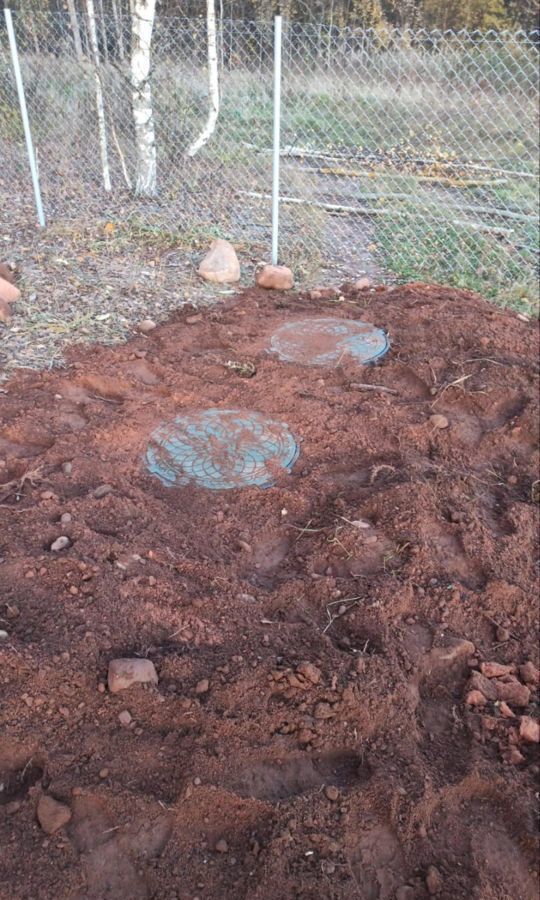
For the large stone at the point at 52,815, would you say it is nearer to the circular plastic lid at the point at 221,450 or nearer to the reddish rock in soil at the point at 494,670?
the reddish rock in soil at the point at 494,670

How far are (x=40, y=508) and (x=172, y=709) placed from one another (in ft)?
3.84

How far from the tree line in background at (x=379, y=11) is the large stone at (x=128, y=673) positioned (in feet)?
38.3

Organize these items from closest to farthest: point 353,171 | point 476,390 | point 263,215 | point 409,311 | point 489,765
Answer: point 489,765
point 476,390
point 409,311
point 263,215
point 353,171

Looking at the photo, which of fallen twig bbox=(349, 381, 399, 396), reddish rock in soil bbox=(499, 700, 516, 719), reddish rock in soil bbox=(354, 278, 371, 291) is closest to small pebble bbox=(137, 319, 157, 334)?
fallen twig bbox=(349, 381, 399, 396)

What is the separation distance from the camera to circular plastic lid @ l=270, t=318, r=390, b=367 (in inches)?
168

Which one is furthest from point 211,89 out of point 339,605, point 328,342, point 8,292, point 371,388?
point 339,605

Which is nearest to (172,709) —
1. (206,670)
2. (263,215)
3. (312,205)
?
(206,670)

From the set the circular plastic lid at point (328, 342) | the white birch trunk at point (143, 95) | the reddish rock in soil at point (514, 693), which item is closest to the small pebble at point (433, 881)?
the reddish rock in soil at point (514, 693)

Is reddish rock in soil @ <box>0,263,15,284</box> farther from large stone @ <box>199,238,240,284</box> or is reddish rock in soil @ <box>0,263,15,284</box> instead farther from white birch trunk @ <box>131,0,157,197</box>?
white birch trunk @ <box>131,0,157,197</box>

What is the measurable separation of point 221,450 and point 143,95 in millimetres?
4696

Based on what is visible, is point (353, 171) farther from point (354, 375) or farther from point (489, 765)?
point (489, 765)

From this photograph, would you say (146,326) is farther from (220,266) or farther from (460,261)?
(460,261)

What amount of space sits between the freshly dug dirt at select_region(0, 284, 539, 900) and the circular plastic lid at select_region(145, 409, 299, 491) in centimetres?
8

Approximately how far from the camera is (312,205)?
295 inches
